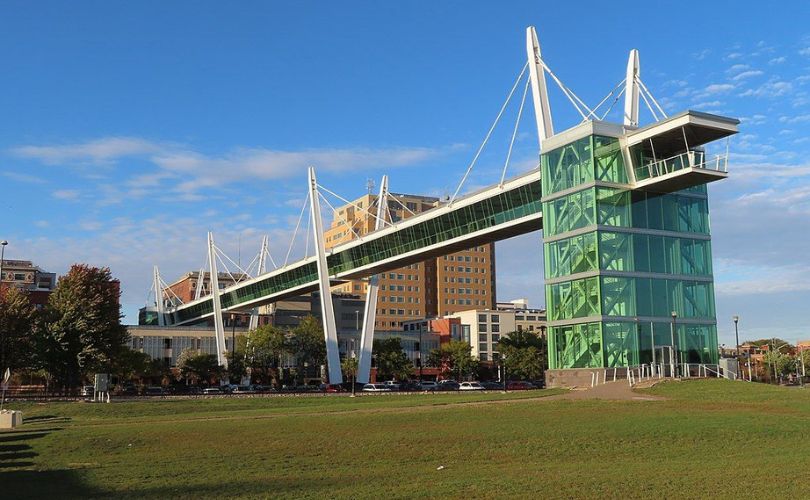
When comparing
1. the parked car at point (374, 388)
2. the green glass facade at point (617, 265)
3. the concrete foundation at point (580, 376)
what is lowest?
the parked car at point (374, 388)

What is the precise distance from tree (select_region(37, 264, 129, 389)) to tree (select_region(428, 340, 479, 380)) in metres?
65.6

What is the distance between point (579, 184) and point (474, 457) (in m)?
37.7

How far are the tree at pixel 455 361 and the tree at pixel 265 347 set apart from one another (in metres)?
25.6

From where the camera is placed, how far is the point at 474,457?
20.7 m

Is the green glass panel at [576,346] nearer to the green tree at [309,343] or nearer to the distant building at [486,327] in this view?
the green tree at [309,343]

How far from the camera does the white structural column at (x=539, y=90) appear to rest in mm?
59781

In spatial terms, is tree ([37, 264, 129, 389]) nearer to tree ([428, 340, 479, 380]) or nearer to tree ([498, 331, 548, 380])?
tree ([498, 331, 548, 380])

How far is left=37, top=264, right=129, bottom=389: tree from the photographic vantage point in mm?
63688

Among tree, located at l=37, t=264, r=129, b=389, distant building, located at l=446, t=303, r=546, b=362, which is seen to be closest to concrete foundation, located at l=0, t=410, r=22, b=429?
tree, located at l=37, t=264, r=129, b=389

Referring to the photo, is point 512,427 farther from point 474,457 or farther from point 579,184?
point 579,184

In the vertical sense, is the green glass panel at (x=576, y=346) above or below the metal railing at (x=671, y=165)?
below

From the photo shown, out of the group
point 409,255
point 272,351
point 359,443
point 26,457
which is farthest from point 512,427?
point 272,351

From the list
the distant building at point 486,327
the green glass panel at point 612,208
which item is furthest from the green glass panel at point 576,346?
the distant building at point 486,327

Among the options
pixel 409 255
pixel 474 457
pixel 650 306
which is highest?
pixel 409 255
